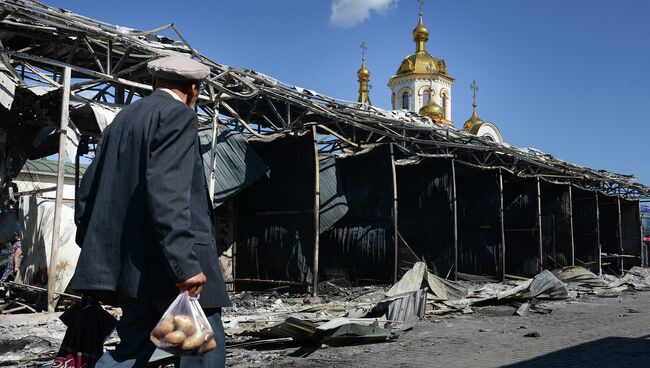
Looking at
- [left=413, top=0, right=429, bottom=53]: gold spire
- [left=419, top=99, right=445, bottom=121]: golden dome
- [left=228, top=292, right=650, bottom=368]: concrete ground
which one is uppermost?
[left=413, top=0, right=429, bottom=53]: gold spire

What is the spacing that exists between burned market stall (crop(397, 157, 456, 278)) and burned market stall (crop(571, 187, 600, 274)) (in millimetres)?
9440

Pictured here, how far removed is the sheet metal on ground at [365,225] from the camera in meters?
15.1

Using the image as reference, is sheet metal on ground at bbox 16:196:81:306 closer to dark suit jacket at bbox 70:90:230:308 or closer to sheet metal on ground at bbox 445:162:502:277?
dark suit jacket at bbox 70:90:230:308

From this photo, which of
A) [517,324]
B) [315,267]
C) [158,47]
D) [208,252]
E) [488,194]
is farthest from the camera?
[488,194]

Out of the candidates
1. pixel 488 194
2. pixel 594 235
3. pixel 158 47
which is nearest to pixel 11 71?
pixel 158 47

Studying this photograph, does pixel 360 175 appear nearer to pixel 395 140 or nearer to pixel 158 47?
pixel 395 140

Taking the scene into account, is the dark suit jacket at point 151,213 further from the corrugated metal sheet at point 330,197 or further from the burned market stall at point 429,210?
the burned market stall at point 429,210

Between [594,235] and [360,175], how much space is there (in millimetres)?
12636

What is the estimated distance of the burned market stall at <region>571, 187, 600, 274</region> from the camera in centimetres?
2416

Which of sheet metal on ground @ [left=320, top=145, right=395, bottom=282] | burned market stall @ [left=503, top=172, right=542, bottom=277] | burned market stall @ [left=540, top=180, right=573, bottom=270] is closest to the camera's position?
sheet metal on ground @ [left=320, top=145, right=395, bottom=282]

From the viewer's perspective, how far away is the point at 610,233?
26234 millimetres

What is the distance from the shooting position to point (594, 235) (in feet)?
78.6

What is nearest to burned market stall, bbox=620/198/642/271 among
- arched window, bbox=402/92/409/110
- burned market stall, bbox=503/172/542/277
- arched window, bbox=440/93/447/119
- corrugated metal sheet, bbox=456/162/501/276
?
burned market stall, bbox=503/172/542/277

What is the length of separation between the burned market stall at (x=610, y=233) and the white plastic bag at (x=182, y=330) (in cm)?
2608
